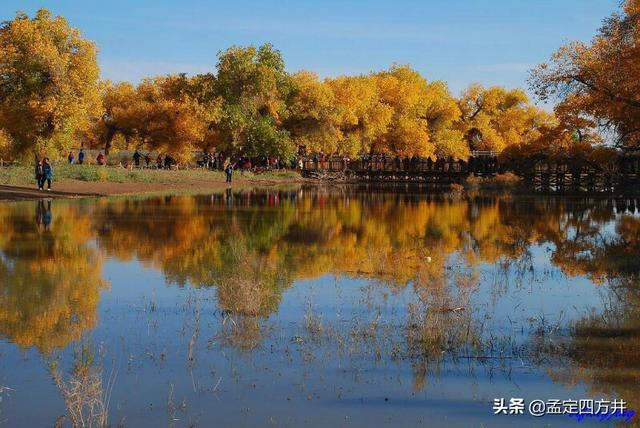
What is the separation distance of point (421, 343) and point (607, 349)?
2.28 metres

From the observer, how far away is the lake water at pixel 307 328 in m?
8.30

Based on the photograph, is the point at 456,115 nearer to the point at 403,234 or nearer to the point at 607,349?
the point at 403,234

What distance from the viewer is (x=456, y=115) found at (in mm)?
89250

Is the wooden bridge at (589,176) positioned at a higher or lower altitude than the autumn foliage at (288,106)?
lower

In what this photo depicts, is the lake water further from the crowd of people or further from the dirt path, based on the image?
the crowd of people

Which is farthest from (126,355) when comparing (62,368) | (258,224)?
(258,224)

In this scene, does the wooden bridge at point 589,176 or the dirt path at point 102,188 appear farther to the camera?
the wooden bridge at point 589,176

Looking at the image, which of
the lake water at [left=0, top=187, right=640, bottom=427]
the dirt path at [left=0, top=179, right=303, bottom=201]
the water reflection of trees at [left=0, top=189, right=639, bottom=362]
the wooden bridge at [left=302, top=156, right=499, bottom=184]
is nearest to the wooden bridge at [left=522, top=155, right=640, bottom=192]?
the wooden bridge at [left=302, top=156, right=499, bottom=184]

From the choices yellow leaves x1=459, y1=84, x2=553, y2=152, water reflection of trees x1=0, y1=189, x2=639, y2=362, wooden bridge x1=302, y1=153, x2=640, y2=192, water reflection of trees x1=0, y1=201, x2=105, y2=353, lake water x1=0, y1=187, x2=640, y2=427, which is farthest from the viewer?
yellow leaves x1=459, y1=84, x2=553, y2=152

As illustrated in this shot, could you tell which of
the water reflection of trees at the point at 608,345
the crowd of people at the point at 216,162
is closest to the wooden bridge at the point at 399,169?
the crowd of people at the point at 216,162

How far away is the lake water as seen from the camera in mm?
8305

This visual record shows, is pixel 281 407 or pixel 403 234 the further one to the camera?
pixel 403 234

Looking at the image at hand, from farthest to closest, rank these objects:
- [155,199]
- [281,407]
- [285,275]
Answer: [155,199] → [285,275] → [281,407]

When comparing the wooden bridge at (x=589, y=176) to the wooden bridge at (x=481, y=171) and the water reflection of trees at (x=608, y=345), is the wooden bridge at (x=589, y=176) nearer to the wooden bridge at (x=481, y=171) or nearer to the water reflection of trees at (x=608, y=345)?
the wooden bridge at (x=481, y=171)
